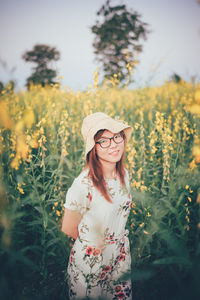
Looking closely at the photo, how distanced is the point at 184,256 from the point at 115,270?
2.59 feet

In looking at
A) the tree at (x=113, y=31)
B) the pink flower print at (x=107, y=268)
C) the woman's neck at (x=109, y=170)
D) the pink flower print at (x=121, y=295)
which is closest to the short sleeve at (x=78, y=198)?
the woman's neck at (x=109, y=170)

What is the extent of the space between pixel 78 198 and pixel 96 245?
0.35 meters

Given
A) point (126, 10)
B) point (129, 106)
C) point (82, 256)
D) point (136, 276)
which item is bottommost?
point (82, 256)

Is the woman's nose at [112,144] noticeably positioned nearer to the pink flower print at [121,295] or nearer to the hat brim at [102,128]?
the hat brim at [102,128]

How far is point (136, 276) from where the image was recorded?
726 mm

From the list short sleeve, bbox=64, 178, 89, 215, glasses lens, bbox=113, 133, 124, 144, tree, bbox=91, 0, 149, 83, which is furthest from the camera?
tree, bbox=91, 0, 149, 83

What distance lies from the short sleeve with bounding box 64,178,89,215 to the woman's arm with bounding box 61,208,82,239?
0.15 ft

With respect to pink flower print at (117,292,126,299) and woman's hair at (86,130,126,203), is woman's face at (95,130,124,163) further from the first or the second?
pink flower print at (117,292,126,299)

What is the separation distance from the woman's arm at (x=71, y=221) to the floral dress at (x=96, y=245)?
0.04 m

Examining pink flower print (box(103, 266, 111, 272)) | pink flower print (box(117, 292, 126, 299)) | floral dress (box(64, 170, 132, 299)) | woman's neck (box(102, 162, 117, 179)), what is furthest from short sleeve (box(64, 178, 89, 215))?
pink flower print (box(117, 292, 126, 299))

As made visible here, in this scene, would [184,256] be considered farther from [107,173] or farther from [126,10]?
[126,10]

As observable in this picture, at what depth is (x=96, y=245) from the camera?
1302 millimetres

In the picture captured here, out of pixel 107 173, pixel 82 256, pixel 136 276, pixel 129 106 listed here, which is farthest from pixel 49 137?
pixel 136 276

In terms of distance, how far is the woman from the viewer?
1294 millimetres
